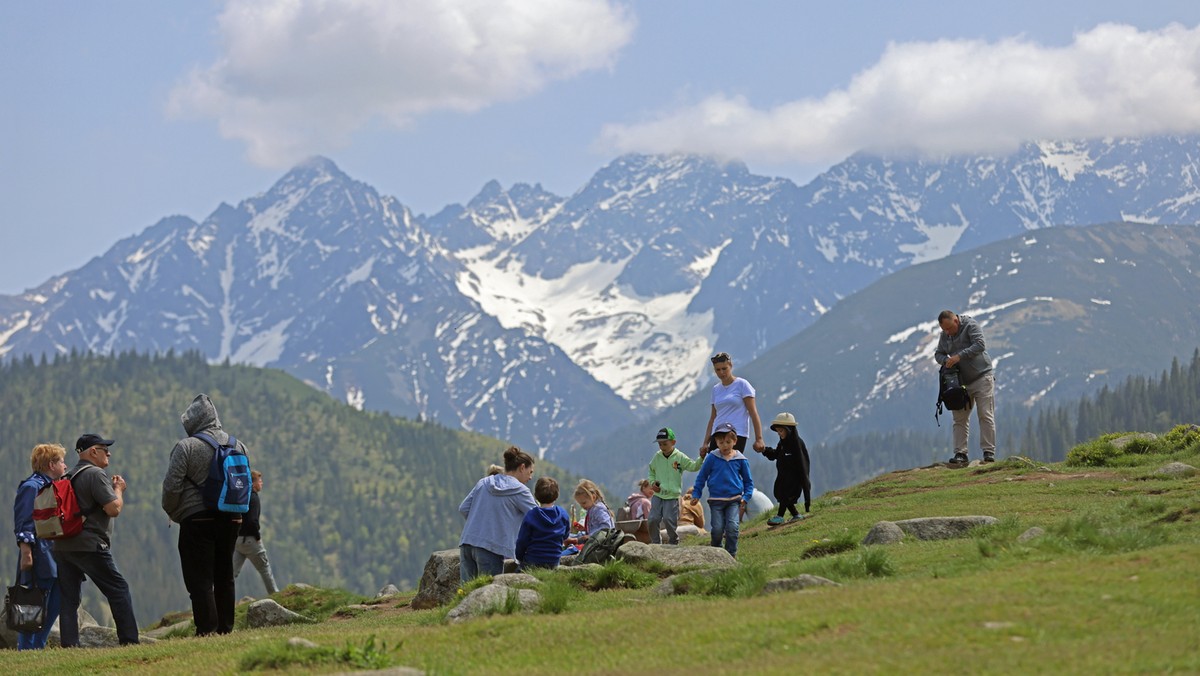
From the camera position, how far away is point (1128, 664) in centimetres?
1170

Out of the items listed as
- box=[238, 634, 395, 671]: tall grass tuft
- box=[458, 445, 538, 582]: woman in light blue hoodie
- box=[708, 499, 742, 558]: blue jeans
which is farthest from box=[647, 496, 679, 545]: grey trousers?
box=[238, 634, 395, 671]: tall grass tuft

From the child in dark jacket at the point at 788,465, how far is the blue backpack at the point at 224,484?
11589 mm

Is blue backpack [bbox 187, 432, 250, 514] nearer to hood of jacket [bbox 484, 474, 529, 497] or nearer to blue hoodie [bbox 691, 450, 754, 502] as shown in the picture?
hood of jacket [bbox 484, 474, 529, 497]

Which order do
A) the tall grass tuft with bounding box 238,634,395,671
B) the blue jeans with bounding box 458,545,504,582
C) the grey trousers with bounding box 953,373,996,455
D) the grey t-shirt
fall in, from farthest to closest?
the grey trousers with bounding box 953,373,996,455 < the blue jeans with bounding box 458,545,504,582 < the grey t-shirt < the tall grass tuft with bounding box 238,634,395,671

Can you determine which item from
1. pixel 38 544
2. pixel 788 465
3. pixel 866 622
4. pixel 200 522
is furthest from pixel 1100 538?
pixel 38 544

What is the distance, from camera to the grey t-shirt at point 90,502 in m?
21.9

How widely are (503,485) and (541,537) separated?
1.09 metres

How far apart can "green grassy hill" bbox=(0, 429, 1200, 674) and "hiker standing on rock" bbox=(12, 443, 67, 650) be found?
9.23 ft

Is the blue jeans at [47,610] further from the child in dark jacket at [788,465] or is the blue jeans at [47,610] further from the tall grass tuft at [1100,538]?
the tall grass tuft at [1100,538]

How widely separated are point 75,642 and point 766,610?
12.8m

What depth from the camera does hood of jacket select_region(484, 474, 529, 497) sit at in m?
24.2

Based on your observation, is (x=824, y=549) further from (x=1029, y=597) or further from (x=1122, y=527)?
(x=1029, y=597)

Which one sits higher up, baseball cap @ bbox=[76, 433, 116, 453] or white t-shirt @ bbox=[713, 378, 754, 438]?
white t-shirt @ bbox=[713, 378, 754, 438]

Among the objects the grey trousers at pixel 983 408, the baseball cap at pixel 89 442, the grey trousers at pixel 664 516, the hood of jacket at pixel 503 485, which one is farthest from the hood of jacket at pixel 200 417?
the grey trousers at pixel 983 408
